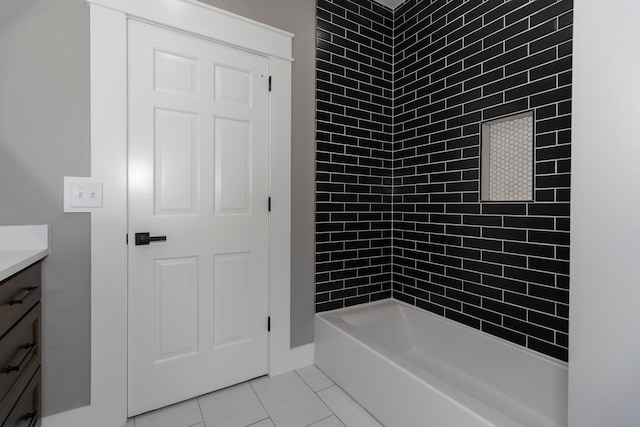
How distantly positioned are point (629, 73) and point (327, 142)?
60.7 inches

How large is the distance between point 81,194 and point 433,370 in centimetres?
231

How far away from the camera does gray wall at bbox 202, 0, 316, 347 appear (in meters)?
2.03

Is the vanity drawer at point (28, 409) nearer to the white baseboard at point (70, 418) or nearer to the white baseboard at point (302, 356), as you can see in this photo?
the white baseboard at point (70, 418)

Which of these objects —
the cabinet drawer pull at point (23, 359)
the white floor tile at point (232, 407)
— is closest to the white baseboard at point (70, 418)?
the cabinet drawer pull at point (23, 359)

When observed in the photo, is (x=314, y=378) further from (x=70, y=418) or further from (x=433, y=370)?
(x=70, y=418)

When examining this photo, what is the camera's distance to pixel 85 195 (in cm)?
144

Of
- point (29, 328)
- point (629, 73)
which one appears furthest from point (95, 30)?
point (629, 73)

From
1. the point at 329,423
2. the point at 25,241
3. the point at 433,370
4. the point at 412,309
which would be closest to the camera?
the point at 25,241

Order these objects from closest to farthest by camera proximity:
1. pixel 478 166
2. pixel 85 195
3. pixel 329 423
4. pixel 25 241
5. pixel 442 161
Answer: pixel 25 241 → pixel 85 195 → pixel 329 423 → pixel 478 166 → pixel 442 161

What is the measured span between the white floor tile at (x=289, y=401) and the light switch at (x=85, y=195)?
1416 mm

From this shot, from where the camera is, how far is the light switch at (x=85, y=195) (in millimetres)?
1418

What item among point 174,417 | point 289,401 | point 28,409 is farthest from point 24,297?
point 289,401

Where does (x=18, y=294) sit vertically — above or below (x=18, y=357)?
above

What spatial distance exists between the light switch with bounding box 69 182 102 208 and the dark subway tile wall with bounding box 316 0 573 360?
1.28 m
